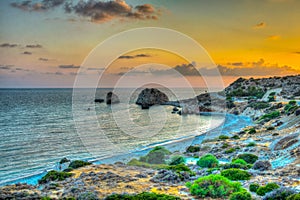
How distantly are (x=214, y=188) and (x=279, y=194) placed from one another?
136 inches

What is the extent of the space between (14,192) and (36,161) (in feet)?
70.2

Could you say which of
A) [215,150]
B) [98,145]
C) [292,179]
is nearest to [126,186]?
[292,179]

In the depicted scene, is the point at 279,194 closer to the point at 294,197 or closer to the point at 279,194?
the point at 279,194

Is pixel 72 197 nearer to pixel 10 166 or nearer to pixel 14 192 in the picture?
pixel 14 192

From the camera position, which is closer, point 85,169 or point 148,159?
point 85,169

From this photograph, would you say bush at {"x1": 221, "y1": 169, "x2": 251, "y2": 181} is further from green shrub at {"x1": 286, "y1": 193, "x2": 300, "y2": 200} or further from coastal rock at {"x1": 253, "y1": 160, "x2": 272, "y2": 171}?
green shrub at {"x1": 286, "y1": 193, "x2": 300, "y2": 200}

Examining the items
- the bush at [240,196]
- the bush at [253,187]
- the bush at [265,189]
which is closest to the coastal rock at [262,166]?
the bush at [253,187]

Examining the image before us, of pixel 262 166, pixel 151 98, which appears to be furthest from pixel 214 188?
pixel 151 98

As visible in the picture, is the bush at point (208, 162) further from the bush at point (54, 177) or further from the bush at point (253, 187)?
the bush at point (54, 177)

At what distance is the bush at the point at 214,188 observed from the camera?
50.8ft

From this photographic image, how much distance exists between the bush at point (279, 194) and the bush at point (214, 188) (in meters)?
1.84

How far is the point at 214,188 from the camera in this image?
51.7 ft

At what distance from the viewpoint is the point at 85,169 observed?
23656mm

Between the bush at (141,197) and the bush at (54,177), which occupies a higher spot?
the bush at (141,197)
